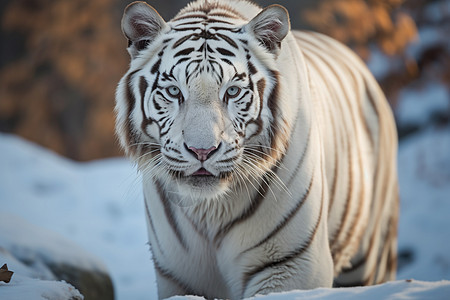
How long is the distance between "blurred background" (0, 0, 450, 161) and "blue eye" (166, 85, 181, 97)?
14.0ft

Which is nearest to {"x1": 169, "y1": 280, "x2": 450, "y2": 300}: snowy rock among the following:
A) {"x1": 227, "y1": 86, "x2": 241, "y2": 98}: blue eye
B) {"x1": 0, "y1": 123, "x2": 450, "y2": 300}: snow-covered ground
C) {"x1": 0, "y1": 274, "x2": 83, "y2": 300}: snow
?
{"x1": 0, "y1": 274, "x2": 83, "y2": 300}: snow

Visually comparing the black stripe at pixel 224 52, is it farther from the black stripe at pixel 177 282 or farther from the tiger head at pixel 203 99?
the black stripe at pixel 177 282

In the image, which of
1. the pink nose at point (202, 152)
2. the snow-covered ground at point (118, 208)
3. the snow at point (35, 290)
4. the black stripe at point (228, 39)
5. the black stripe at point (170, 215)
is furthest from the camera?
the snow-covered ground at point (118, 208)

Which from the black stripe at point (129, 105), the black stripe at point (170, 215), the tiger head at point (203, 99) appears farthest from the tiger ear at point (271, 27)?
the black stripe at point (170, 215)

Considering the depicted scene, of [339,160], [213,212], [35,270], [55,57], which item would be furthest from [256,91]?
[55,57]

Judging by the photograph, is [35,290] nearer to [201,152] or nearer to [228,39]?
[201,152]

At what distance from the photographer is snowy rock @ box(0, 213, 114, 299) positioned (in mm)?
2451

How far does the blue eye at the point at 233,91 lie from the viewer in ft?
6.46

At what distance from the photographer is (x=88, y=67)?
8.95 metres

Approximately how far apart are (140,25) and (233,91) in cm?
45

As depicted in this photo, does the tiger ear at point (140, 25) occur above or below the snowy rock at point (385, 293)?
above

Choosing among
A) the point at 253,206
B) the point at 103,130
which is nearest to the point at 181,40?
the point at 253,206

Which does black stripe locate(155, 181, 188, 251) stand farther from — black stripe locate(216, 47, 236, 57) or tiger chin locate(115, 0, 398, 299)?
black stripe locate(216, 47, 236, 57)

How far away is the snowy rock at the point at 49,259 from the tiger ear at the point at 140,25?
37.8 inches
